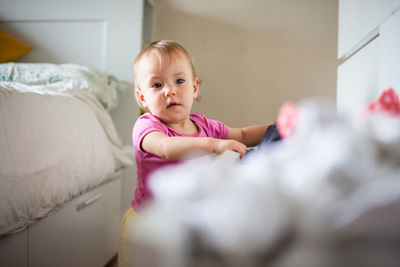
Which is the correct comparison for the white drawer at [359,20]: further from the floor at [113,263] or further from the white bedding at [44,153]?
the floor at [113,263]

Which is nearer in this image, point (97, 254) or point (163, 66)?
point (163, 66)

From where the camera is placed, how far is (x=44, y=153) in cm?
86

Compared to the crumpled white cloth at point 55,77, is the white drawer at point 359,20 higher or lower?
higher

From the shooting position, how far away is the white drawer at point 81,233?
0.87 m

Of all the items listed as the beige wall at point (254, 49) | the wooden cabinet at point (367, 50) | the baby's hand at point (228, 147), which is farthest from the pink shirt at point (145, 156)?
the beige wall at point (254, 49)

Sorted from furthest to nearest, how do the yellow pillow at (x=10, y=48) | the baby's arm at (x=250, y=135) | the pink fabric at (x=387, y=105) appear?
the yellow pillow at (x=10, y=48) → the baby's arm at (x=250, y=135) → the pink fabric at (x=387, y=105)

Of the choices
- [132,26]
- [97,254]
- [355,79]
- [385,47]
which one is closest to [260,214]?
[385,47]

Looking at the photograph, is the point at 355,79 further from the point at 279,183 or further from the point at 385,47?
the point at 279,183

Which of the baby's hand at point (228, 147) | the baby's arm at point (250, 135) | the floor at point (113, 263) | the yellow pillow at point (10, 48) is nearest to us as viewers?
the baby's hand at point (228, 147)

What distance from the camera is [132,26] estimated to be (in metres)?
1.98

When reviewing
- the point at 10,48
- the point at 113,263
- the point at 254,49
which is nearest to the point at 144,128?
the point at 113,263

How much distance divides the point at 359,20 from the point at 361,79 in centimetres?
15

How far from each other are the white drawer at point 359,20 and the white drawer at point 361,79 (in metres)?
0.02

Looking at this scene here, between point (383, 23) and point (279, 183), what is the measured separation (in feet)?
1.93
